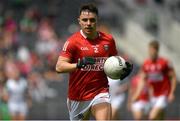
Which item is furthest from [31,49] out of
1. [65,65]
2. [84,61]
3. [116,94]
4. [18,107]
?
[84,61]

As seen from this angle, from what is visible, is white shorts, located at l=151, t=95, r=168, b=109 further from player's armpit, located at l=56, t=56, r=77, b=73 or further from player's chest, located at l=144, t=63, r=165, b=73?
player's armpit, located at l=56, t=56, r=77, b=73

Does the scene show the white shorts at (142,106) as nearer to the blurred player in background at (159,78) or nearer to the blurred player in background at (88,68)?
the blurred player in background at (159,78)

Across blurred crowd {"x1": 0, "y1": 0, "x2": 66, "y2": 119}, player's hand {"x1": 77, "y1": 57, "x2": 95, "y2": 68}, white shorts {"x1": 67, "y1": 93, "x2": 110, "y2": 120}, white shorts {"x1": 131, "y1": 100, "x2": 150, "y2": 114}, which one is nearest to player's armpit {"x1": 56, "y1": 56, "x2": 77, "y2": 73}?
player's hand {"x1": 77, "y1": 57, "x2": 95, "y2": 68}

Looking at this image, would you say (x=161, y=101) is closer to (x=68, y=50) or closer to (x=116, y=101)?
(x=116, y=101)

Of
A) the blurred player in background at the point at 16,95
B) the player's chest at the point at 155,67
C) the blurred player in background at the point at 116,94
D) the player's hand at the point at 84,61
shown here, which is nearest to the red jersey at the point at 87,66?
the player's hand at the point at 84,61

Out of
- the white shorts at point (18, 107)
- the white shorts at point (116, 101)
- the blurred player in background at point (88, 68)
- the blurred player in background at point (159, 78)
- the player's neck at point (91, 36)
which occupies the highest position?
the player's neck at point (91, 36)

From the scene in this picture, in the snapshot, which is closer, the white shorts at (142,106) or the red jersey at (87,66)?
the red jersey at (87,66)

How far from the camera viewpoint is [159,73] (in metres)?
16.2

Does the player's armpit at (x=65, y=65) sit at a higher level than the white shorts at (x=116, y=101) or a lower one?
higher

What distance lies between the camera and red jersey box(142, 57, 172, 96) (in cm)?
1614

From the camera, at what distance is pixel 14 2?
97.9ft

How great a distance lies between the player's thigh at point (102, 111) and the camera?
1106cm

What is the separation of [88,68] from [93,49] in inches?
10.2

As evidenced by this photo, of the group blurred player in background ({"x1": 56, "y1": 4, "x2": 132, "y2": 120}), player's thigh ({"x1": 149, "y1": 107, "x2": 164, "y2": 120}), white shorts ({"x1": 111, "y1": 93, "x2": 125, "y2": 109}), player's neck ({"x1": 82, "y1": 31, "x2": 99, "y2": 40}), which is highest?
player's neck ({"x1": 82, "y1": 31, "x2": 99, "y2": 40})
